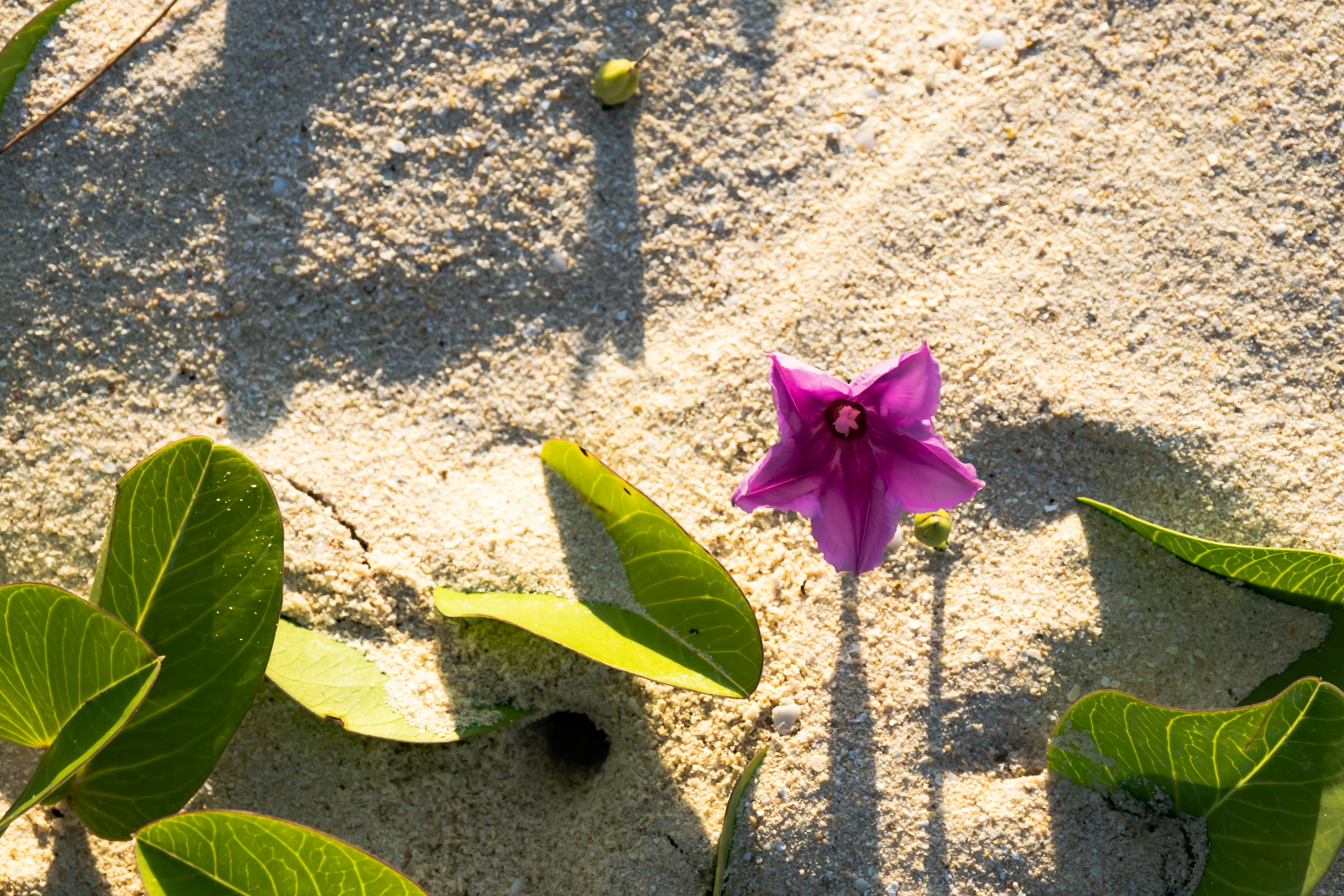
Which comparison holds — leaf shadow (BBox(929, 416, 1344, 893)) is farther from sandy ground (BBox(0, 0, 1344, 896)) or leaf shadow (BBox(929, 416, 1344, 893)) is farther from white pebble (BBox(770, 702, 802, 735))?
white pebble (BBox(770, 702, 802, 735))

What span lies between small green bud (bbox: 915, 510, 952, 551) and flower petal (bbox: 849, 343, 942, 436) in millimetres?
291

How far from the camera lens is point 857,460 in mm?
1592

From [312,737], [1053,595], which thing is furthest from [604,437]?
[1053,595]

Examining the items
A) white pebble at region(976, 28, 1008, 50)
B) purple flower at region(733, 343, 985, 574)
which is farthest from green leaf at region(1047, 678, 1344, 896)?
white pebble at region(976, 28, 1008, 50)

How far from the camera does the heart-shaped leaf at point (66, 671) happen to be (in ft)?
4.96

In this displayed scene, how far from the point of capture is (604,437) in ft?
6.56

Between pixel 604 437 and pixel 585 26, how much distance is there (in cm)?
90

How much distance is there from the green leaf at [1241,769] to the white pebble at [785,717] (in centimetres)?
47

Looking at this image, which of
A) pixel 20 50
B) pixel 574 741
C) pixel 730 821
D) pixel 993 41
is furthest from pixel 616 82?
pixel 730 821

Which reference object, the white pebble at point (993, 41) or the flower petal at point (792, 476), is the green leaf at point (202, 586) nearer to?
the flower petal at point (792, 476)

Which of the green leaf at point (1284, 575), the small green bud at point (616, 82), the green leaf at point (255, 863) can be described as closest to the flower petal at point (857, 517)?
the green leaf at point (1284, 575)

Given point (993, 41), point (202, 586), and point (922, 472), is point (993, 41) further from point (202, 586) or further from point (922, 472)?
point (202, 586)

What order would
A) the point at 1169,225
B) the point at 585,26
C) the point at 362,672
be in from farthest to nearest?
the point at 585,26 → the point at 1169,225 → the point at 362,672

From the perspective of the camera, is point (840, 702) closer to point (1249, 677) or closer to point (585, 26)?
point (1249, 677)
